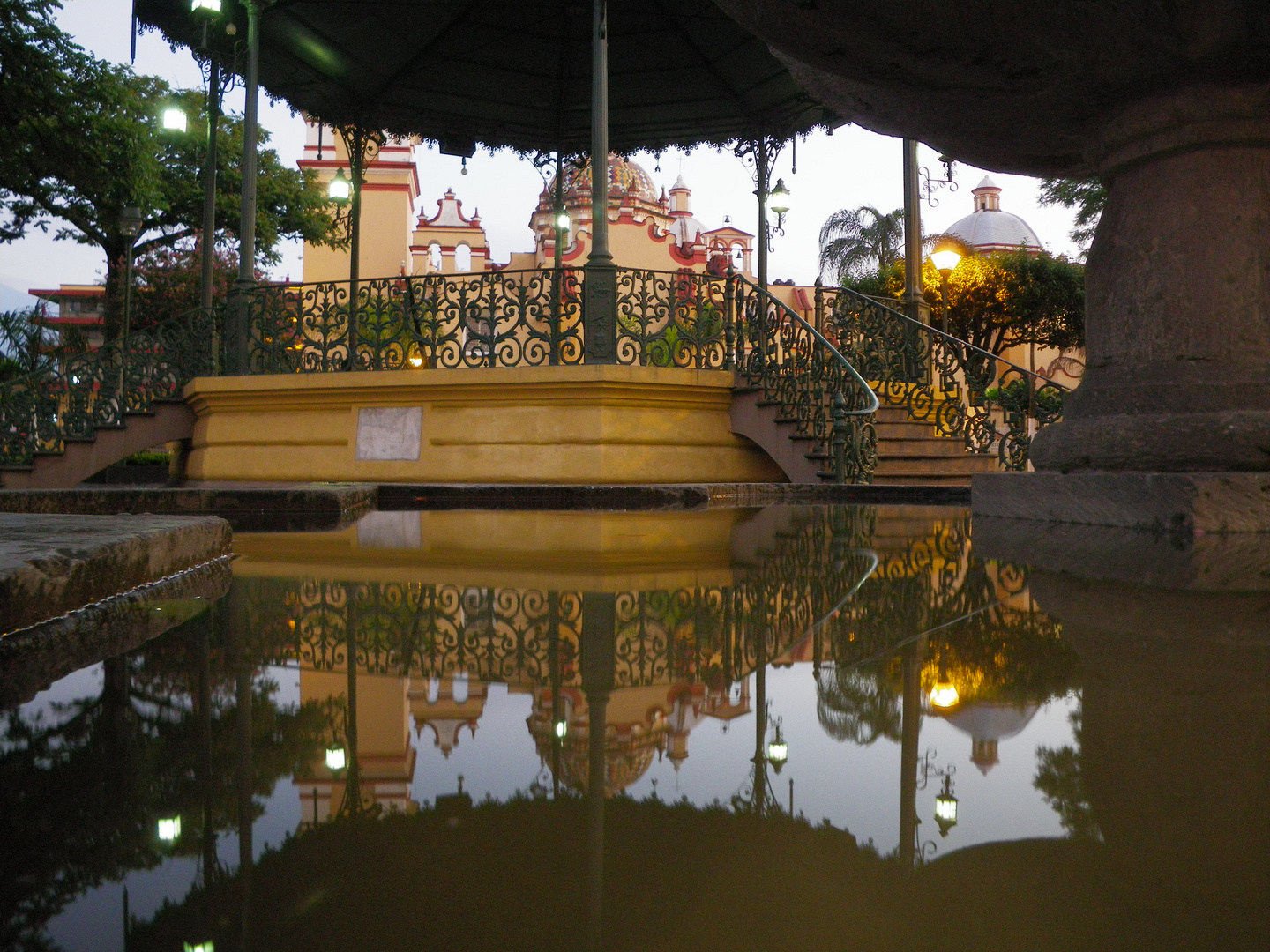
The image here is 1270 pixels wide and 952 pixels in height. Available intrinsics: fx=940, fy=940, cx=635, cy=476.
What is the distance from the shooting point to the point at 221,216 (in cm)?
2319

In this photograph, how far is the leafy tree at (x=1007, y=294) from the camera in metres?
32.7

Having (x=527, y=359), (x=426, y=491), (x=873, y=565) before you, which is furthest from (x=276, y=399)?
(x=873, y=565)

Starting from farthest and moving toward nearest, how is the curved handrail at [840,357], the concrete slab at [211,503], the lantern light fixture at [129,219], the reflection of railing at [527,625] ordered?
the lantern light fixture at [129,219], the curved handrail at [840,357], the concrete slab at [211,503], the reflection of railing at [527,625]

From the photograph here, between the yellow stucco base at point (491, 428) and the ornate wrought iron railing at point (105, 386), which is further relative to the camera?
the ornate wrought iron railing at point (105, 386)

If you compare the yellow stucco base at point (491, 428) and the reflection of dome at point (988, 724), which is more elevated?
the yellow stucco base at point (491, 428)

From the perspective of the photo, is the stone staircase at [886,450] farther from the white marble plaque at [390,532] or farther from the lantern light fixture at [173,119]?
the lantern light fixture at [173,119]

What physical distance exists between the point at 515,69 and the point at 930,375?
7524mm

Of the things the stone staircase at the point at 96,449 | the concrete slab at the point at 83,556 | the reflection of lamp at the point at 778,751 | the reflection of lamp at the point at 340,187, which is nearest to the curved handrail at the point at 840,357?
the concrete slab at the point at 83,556

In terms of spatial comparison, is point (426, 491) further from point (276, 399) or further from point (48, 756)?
point (48, 756)

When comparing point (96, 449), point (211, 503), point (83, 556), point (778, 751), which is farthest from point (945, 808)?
point (96, 449)

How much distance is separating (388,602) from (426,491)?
16.1ft

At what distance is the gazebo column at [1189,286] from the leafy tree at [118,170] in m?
11.5

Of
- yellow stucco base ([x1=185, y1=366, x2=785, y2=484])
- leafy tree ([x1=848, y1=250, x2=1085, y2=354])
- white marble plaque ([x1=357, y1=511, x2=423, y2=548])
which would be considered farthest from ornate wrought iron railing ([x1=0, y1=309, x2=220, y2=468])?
leafy tree ([x1=848, y1=250, x2=1085, y2=354])

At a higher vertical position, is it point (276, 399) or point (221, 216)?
point (221, 216)
